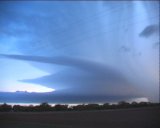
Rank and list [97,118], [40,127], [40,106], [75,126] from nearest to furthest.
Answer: [40,127], [75,126], [97,118], [40,106]

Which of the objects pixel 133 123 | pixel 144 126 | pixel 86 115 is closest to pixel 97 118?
pixel 86 115

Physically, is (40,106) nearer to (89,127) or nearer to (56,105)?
(56,105)

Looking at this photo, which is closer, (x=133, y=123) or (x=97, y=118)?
(x=133, y=123)

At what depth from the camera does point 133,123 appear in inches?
1276

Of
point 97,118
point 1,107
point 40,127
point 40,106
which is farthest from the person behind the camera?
point 40,106

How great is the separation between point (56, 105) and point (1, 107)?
35.5 ft

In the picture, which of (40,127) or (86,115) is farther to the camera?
(86,115)

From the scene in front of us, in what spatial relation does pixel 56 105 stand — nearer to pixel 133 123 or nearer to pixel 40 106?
pixel 40 106

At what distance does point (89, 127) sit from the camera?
99.1ft

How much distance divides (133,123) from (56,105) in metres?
25.1

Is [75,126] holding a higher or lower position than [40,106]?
lower

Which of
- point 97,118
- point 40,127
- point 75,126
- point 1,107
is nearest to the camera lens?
point 40,127

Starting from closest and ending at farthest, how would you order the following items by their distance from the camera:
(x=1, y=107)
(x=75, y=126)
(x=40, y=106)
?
(x=75, y=126), (x=1, y=107), (x=40, y=106)

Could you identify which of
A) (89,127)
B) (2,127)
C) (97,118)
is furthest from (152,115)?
(2,127)
